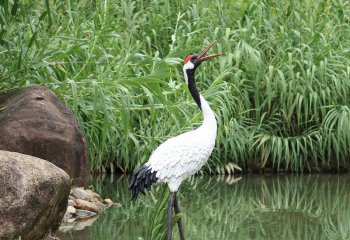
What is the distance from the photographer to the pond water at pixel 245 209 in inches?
316

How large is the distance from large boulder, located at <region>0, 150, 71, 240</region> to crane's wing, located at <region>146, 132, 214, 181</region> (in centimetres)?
80

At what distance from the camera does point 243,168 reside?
11.9 meters

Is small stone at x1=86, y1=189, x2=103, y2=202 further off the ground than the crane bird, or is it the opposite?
the crane bird

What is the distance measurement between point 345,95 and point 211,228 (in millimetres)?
4154

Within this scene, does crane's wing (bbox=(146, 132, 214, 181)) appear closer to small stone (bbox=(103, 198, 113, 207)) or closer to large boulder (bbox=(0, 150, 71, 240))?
large boulder (bbox=(0, 150, 71, 240))

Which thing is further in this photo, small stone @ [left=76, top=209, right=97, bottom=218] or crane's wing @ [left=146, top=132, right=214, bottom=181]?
small stone @ [left=76, top=209, right=97, bottom=218]

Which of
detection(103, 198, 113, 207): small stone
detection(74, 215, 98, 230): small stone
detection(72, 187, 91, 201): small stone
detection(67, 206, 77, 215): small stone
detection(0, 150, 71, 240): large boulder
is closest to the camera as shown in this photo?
detection(0, 150, 71, 240): large boulder

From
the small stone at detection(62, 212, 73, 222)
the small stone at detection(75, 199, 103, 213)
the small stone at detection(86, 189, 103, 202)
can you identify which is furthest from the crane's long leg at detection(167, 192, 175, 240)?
the small stone at detection(86, 189, 103, 202)

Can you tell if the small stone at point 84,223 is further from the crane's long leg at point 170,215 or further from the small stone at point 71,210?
the crane's long leg at point 170,215

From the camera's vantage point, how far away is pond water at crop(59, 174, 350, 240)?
8039mm

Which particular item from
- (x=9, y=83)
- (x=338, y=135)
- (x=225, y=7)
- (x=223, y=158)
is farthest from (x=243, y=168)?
(x=9, y=83)

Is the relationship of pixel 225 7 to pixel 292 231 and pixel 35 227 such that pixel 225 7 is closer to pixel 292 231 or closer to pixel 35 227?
pixel 292 231

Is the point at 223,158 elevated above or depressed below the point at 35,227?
below

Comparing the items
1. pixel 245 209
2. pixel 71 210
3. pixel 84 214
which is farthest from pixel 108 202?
pixel 245 209
